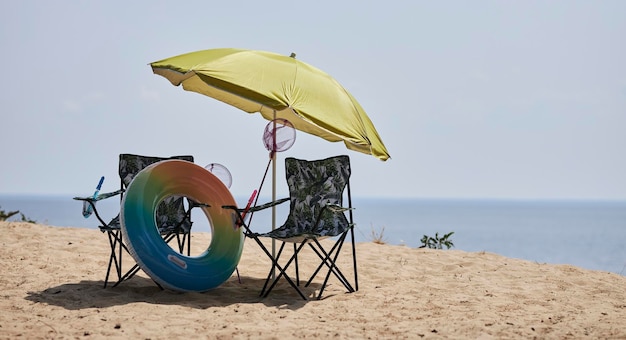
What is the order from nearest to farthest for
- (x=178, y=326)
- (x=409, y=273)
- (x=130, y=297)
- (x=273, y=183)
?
(x=178, y=326)
(x=130, y=297)
(x=273, y=183)
(x=409, y=273)

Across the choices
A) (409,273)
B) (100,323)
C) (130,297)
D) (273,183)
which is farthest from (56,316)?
(409,273)

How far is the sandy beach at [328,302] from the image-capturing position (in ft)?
12.8

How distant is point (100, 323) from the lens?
3.93 m

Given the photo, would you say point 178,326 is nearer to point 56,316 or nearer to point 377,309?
point 56,316

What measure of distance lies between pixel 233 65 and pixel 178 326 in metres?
1.84

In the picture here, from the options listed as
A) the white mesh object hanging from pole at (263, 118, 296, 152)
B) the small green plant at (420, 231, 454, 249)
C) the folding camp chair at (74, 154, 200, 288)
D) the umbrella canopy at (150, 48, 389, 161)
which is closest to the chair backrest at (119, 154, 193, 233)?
the folding camp chair at (74, 154, 200, 288)

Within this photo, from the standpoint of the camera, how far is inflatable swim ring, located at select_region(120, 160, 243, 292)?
4.61 m

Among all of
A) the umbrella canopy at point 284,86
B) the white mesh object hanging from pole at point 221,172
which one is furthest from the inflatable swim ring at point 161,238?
the umbrella canopy at point 284,86

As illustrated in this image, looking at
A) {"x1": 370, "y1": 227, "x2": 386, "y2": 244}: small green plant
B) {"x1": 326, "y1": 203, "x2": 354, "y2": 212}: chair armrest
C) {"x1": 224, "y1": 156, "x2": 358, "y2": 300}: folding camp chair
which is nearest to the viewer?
{"x1": 326, "y1": 203, "x2": 354, "y2": 212}: chair armrest

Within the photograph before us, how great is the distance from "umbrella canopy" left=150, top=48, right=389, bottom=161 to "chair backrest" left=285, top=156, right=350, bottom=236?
0.21 metres

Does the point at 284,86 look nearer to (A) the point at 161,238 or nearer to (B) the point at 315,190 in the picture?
(B) the point at 315,190

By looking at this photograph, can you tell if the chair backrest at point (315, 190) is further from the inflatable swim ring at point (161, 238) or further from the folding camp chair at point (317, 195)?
the inflatable swim ring at point (161, 238)

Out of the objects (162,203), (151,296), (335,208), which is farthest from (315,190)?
(151,296)

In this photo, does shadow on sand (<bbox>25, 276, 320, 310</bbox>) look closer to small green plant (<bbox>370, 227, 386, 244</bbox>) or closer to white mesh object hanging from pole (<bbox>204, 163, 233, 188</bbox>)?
white mesh object hanging from pole (<bbox>204, 163, 233, 188</bbox>)
